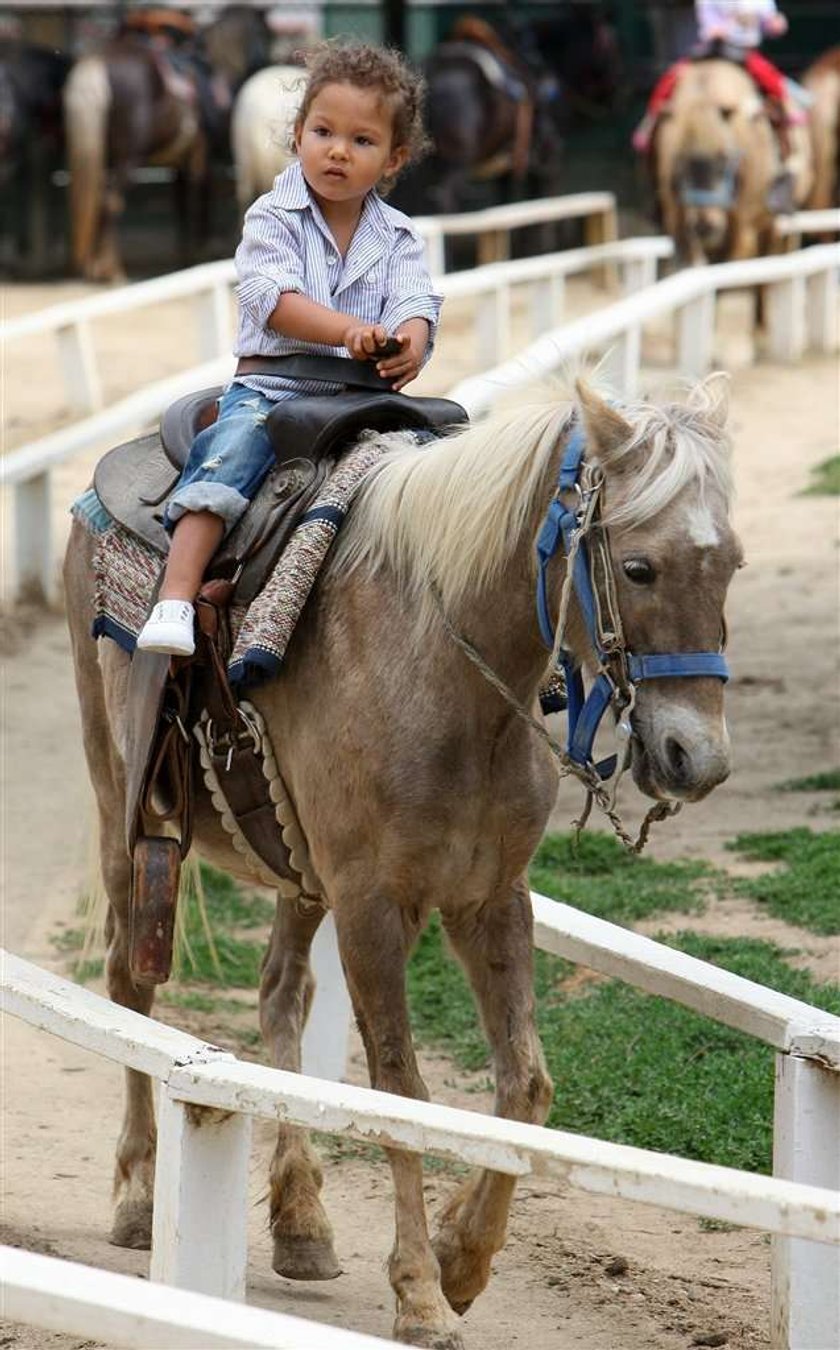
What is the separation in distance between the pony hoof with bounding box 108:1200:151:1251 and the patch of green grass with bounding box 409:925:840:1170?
968mm

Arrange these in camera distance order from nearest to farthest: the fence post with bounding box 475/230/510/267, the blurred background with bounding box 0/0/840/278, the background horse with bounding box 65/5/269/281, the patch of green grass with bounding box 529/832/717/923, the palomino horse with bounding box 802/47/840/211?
the patch of green grass with bounding box 529/832/717/923 → the fence post with bounding box 475/230/510/267 → the palomino horse with bounding box 802/47/840/211 → the background horse with bounding box 65/5/269/281 → the blurred background with bounding box 0/0/840/278

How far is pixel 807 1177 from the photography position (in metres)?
3.24

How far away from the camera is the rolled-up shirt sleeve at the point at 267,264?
363 centimetres

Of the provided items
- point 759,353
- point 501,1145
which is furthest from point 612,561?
point 759,353

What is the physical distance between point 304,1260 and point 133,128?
16215 millimetres

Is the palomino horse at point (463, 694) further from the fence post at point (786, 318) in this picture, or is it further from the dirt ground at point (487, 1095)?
the fence post at point (786, 318)

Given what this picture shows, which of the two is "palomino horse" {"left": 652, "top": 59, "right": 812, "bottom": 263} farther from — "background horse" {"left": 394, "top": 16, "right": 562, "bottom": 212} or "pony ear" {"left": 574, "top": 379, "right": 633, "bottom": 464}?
"pony ear" {"left": 574, "top": 379, "right": 633, "bottom": 464}

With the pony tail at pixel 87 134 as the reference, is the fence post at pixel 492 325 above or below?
below

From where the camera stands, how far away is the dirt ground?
3.83 meters

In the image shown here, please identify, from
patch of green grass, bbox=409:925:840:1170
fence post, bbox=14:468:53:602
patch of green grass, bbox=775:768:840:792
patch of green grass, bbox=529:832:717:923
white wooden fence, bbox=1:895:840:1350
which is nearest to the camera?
white wooden fence, bbox=1:895:840:1350

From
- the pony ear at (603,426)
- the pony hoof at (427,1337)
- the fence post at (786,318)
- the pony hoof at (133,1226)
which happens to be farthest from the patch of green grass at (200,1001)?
the fence post at (786,318)

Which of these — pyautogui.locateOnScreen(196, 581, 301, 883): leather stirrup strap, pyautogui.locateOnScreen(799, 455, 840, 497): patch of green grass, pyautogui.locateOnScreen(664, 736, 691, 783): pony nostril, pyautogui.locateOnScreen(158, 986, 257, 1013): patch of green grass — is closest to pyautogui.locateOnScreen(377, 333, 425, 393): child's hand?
pyautogui.locateOnScreen(196, 581, 301, 883): leather stirrup strap

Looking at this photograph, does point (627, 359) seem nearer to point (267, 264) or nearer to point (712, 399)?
point (267, 264)

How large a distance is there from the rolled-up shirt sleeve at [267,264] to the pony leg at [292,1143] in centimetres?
126
